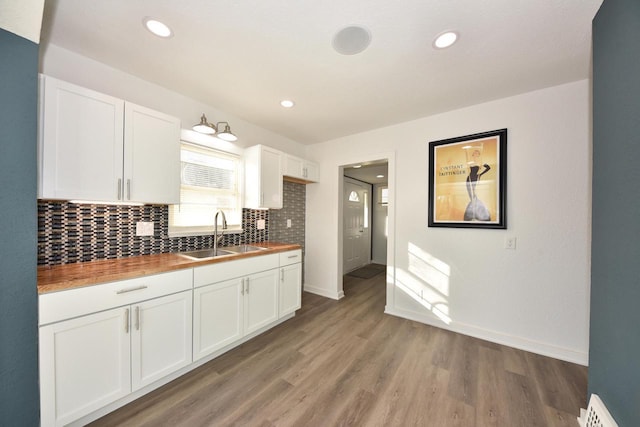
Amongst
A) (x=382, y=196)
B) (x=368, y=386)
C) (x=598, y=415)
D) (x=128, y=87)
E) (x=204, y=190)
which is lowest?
(x=368, y=386)

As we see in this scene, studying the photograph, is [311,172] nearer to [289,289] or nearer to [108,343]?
[289,289]

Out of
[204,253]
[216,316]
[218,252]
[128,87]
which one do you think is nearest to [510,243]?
[216,316]

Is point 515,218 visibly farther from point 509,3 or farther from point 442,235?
point 509,3

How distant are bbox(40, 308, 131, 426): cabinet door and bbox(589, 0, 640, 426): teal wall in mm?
2546

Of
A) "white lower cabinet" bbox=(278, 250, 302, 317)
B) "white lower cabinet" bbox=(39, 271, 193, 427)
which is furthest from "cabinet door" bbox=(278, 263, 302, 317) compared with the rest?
"white lower cabinet" bbox=(39, 271, 193, 427)

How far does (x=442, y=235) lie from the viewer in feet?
8.82

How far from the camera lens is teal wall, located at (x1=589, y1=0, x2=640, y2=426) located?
2.99 ft

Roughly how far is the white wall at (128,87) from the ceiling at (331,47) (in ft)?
0.23

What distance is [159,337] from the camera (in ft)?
5.44

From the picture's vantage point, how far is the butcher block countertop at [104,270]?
1.29 meters

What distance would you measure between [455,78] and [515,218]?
1482 mm

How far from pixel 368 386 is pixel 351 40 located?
2522 millimetres

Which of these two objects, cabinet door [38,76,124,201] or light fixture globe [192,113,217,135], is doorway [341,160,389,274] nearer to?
light fixture globe [192,113,217,135]

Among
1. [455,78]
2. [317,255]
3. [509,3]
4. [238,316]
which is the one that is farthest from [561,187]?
[238,316]
